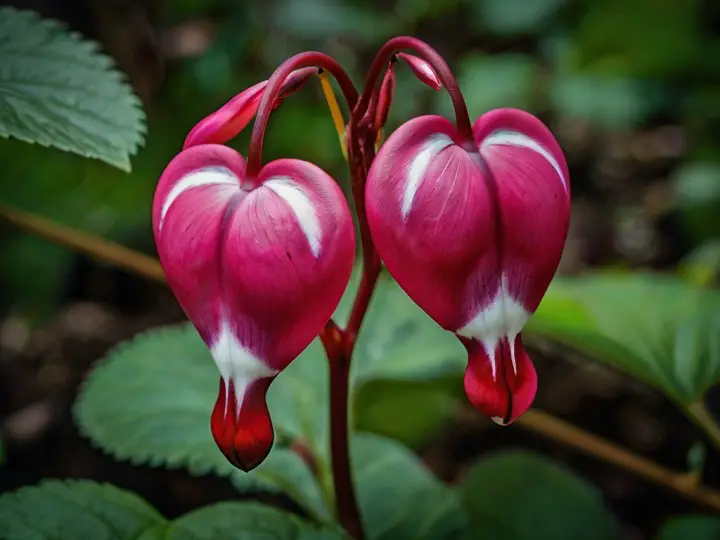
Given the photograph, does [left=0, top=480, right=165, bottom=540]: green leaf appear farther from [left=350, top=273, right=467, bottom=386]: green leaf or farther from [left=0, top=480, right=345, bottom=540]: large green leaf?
[left=350, top=273, right=467, bottom=386]: green leaf

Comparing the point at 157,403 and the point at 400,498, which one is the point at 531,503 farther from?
the point at 157,403

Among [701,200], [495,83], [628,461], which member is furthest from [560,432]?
[495,83]

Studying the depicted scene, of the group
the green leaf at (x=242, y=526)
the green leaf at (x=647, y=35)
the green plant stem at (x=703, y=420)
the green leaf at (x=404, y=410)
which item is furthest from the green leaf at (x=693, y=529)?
the green leaf at (x=647, y=35)

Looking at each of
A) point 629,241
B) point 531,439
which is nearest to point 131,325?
point 531,439

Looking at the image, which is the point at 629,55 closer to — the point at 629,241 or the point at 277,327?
the point at 629,241

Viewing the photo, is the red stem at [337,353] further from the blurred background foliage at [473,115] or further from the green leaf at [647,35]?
the green leaf at [647,35]

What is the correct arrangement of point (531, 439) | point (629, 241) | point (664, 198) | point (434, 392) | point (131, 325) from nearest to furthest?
point (434, 392) < point (531, 439) < point (131, 325) < point (629, 241) < point (664, 198)

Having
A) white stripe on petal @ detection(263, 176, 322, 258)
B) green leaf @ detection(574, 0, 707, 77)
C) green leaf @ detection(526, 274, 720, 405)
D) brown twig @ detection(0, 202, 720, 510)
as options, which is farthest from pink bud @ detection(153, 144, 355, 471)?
green leaf @ detection(574, 0, 707, 77)
